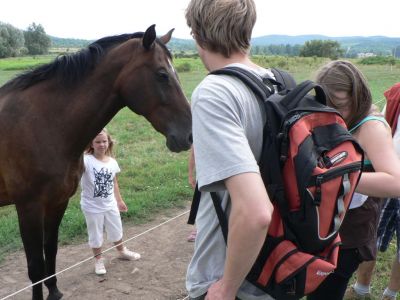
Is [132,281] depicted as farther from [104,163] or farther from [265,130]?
[265,130]

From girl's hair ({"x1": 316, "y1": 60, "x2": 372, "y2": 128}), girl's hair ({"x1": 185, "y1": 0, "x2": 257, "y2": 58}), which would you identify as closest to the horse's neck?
girl's hair ({"x1": 316, "y1": 60, "x2": 372, "y2": 128})

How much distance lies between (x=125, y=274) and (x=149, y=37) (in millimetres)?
2258

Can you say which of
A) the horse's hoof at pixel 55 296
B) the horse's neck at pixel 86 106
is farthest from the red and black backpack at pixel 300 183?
the horse's hoof at pixel 55 296

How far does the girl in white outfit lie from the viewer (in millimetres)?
3660

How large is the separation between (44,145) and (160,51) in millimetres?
1118

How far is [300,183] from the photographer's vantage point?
3.82 ft

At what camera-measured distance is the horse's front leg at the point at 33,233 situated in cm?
290

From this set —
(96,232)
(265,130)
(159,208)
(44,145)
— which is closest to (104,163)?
(96,232)

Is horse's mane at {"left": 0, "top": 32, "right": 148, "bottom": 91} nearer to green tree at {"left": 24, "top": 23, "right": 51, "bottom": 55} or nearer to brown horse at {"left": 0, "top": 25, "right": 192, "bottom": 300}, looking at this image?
brown horse at {"left": 0, "top": 25, "right": 192, "bottom": 300}

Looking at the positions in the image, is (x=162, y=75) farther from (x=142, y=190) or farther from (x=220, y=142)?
(x=142, y=190)

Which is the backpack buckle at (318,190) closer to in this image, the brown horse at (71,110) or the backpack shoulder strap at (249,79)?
the backpack shoulder strap at (249,79)

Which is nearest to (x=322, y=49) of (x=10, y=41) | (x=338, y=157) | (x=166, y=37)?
Result: (x=10, y=41)

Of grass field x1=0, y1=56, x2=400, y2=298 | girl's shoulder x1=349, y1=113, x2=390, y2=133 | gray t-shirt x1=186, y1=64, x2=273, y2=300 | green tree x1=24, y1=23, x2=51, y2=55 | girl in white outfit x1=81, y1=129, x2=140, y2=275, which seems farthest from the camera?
green tree x1=24, y1=23, x2=51, y2=55

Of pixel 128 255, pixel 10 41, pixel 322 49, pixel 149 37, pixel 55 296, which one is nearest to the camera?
pixel 149 37
